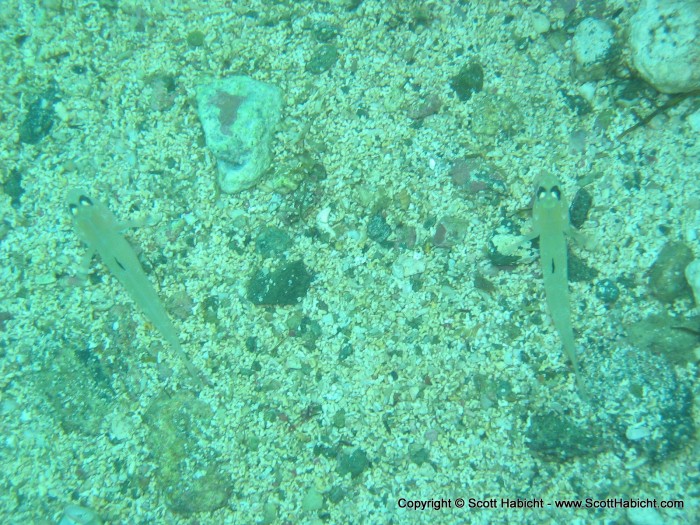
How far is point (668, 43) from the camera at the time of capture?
2965 millimetres

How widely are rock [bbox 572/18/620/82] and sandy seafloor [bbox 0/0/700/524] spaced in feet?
0.38

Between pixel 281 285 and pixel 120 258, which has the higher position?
pixel 120 258

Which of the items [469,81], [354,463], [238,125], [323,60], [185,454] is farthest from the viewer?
[323,60]

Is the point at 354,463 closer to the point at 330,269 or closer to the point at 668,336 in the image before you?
the point at 330,269

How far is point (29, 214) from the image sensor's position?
12.4 ft

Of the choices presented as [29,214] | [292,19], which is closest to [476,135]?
[292,19]

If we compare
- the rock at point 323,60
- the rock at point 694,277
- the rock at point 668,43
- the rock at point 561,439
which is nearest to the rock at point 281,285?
the rock at point 323,60

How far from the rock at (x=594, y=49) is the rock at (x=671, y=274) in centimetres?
155

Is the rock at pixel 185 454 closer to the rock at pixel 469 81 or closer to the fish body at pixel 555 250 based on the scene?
the fish body at pixel 555 250

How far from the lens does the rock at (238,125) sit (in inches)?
137

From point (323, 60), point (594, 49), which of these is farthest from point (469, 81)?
point (323, 60)

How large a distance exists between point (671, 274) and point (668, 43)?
1696 mm

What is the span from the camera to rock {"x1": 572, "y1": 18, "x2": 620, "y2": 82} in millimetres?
3311

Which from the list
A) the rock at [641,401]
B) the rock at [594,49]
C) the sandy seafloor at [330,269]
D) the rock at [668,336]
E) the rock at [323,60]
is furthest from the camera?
the rock at [323,60]
